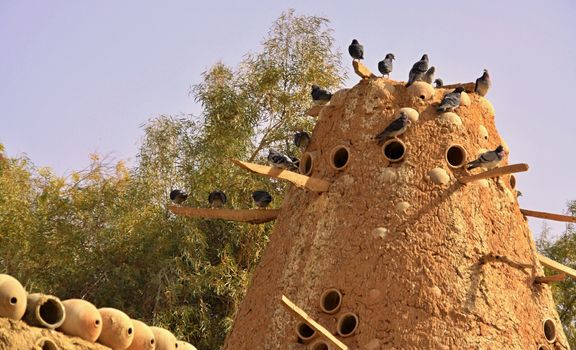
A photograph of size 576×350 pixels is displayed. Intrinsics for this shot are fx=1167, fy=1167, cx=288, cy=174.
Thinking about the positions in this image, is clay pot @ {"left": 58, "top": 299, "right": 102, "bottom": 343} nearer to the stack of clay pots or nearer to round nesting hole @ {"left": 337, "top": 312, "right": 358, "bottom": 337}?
the stack of clay pots

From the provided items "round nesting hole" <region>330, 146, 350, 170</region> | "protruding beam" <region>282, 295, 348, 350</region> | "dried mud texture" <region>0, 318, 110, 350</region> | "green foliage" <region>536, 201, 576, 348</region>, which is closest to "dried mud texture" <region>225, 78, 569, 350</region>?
"round nesting hole" <region>330, 146, 350, 170</region>

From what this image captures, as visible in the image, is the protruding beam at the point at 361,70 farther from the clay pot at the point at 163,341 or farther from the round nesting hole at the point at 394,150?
the clay pot at the point at 163,341

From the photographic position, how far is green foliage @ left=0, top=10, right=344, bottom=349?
66.0 ft

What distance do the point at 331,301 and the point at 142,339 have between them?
2379 millimetres

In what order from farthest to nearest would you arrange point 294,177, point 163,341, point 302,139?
point 302,139 → point 294,177 → point 163,341

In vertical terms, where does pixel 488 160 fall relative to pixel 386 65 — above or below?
below

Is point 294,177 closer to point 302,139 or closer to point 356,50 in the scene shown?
point 302,139

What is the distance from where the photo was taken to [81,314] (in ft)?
29.3

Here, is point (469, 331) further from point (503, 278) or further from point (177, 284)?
point (177, 284)

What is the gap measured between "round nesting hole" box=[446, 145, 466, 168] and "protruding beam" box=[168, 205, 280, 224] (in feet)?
6.34

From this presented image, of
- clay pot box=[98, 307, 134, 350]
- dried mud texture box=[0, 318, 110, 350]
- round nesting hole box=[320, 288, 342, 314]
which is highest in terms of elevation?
round nesting hole box=[320, 288, 342, 314]

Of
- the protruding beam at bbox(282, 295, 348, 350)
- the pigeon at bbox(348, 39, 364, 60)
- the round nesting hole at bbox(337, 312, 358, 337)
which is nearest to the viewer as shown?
the protruding beam at bbox(282, 295, 348, 350)

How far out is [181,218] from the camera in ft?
69.2

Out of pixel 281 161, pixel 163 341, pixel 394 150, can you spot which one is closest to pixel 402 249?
pixel 394 150
